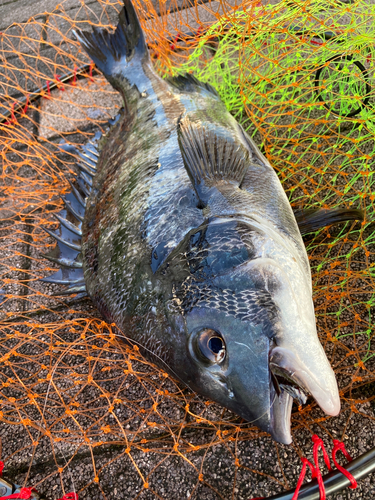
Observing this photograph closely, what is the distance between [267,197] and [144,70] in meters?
1.60

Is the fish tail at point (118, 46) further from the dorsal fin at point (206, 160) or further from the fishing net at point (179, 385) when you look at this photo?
the dorsal fin at point (206, 160)

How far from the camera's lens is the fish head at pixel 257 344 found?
128 cm

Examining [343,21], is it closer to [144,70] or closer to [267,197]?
[144,70]

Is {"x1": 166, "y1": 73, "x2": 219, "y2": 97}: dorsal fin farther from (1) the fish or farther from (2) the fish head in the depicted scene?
(2) the fish head

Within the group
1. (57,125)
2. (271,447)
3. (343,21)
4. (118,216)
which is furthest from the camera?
(57,125)

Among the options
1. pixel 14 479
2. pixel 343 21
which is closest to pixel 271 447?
pixel 14 479

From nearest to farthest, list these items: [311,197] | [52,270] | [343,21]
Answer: [311,197]
[52,270]
[343,21]

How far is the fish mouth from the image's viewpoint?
1246 mm

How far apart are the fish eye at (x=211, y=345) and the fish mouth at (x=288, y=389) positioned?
205 mm

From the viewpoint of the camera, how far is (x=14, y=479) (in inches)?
84.7

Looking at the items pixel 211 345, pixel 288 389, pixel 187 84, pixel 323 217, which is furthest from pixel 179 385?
pixel 187 84

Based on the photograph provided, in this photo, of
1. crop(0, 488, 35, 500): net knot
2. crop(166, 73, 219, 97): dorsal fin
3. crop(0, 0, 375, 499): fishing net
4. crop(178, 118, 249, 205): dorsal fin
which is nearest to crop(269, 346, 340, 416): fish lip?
crop(0, 0, 375, 499): fishing net

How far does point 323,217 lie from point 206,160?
0.83 meters

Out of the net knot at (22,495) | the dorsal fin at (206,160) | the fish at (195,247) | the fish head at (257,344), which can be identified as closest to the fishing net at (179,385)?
the net knot at (22,495)
